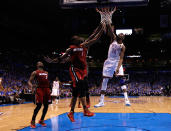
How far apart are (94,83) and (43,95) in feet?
89.3

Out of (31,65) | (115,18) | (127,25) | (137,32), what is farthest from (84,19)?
(31,65)

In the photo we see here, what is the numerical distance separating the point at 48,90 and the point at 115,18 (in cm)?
1569

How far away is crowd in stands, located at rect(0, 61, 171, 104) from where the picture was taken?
17.4m

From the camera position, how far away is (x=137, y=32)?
22.9 m

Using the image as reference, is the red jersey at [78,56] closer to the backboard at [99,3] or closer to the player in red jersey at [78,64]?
the player in red jersey at [78,64]

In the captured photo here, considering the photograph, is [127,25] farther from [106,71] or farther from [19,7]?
[106,71]

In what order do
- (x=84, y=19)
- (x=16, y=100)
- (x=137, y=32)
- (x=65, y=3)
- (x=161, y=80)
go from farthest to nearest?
(x=161, y=80)
(x=137, y=32)
(x=84, y=19)
(x=16, y=100)
(x=65, y=3)

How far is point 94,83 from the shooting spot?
3328 centimetres

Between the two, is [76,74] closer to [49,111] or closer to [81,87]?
[81,87]

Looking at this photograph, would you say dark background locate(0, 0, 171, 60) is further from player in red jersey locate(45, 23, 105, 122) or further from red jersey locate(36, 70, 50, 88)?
player in red jersey locate(45, 23, 105, 122)

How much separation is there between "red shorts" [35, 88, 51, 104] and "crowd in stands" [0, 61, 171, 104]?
31.1 feet

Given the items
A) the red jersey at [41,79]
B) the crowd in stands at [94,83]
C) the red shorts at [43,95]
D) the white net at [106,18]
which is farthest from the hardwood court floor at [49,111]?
the crowd in stands at [94,83]

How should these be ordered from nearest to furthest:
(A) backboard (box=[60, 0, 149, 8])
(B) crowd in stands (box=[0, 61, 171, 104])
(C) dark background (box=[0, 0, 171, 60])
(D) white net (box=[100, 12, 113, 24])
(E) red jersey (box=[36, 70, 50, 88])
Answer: (E) red jersey (box=[36, 70, 50, 88])
(A) backboard (box=[60, 0, 149, 8])
(D) white net (box=[100, 12, 113, 24])
(C) dark background (box=[0, 0, 171, 60])
(B) crowd in stands (box=[0, 61, 171, 104])

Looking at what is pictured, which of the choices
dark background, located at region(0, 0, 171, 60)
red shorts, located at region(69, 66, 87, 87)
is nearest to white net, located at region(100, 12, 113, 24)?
red shorts, located at region(69, 66, 87, 87)
